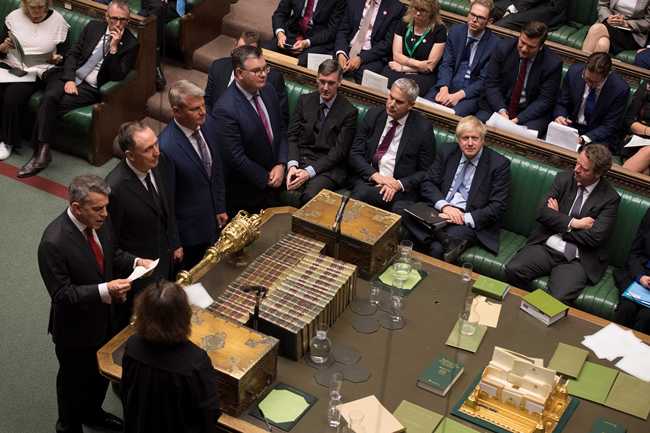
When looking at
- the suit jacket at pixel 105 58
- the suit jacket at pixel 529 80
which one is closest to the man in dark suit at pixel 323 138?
the suit jacket at pixel 529 80

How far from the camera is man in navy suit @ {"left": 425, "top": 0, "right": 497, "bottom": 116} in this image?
22.6ft

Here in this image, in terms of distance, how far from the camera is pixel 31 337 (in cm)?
538

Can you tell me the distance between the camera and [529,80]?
6.75 meters

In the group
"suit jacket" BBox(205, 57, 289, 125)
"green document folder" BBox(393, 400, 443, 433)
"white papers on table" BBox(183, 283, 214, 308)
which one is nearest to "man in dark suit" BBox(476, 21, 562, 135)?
"suit jacket" BBox(205, 57, 289, 125)

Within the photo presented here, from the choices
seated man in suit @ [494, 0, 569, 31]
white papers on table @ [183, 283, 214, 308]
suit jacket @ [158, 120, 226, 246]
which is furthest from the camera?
seated man in suit @ [494, 0, 569, 31]

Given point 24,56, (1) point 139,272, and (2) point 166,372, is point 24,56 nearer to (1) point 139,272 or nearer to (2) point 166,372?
(1) point 139,272

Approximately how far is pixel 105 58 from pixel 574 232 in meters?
3.60

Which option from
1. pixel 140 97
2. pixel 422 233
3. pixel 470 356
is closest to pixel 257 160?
pixel 422 233

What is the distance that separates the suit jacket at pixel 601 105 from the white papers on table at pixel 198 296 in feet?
10.5

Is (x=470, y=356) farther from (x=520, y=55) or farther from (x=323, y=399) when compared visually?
(x=520, y=55)

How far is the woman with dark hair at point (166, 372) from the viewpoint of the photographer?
11.6ft

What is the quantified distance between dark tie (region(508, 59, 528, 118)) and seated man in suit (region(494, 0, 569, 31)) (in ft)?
3.67

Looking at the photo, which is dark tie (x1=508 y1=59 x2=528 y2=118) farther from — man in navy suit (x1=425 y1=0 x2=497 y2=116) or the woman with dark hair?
the woman with dark hair

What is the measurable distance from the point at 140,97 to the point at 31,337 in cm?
254
